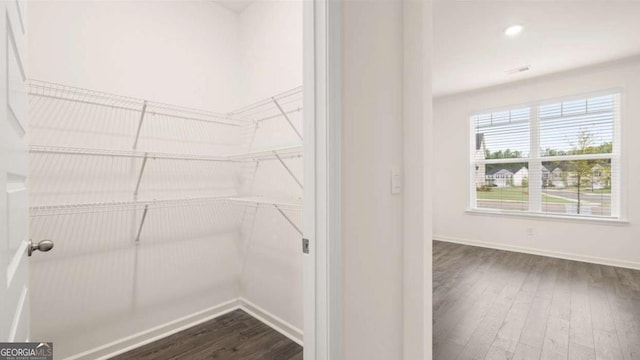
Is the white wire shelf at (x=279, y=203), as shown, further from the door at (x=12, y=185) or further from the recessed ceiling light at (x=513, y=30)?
the recessed ceiling light at (x=513, y=30)

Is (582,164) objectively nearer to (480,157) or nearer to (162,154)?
(480,157)

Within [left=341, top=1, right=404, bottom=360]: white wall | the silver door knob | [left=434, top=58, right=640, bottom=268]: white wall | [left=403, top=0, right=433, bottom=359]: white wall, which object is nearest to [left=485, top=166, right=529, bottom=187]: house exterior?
[left=434, top=58, right=640, bottom=268]: white wall

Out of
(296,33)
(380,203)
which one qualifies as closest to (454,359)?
(380,203)

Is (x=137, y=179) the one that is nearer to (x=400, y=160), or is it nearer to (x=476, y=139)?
(x=400, y=160)

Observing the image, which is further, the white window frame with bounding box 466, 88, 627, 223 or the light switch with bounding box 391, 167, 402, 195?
the white window frame with bounding box 466, 88, 627, 223

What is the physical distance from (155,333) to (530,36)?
14.4 feet

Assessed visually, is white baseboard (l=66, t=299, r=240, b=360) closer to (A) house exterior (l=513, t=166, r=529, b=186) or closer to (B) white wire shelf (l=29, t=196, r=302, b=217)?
(B) white wire shelf (l=29, t=196, r=302, b=217)

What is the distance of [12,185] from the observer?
0.67 metres

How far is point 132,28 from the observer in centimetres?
201

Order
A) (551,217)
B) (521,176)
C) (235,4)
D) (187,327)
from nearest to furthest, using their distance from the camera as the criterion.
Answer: (187,327) < (235,4) < (551,217) < (521,176)

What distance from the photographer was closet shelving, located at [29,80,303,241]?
5.60 feet

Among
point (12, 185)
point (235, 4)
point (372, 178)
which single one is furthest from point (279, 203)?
point (235, 4)

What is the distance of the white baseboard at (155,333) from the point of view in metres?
1.83

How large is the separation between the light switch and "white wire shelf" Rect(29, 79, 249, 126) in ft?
5.40
